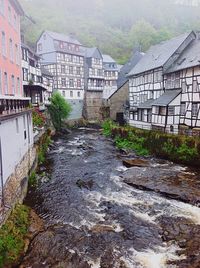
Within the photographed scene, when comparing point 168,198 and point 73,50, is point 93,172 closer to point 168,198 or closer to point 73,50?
point 168,198

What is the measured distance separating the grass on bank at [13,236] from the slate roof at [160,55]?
2307 centimetres

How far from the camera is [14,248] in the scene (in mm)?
9586

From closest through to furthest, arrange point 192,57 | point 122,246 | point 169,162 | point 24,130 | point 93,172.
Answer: point 122,246 → point 24,130 → point 93,172 → point 169,162 → point 192,57

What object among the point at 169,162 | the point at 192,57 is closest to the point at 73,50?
the point at 192,57

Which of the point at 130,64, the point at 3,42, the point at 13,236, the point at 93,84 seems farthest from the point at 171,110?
the point at 93,84

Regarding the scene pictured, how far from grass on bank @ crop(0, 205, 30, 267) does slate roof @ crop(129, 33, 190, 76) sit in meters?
23.1

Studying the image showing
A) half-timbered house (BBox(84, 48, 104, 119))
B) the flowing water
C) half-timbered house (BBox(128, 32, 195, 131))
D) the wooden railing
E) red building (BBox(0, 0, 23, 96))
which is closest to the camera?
Answer: the flowing water

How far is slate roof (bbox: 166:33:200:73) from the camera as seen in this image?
81.7 feet

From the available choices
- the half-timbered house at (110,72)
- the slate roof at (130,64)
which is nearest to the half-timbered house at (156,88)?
the slate roof at (130,64)

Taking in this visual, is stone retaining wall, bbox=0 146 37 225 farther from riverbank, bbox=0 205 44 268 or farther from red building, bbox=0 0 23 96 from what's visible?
red building, bbox=0 0 23 96

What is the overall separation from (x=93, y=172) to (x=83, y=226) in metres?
8.23

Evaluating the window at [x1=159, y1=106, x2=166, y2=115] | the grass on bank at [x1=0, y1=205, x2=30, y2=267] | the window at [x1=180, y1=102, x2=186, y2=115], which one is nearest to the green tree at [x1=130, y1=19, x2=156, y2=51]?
the window at [x1=159, y1=106, x2=166, y2=115]

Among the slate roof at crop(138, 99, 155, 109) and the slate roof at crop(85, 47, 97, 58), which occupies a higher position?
the slate roof at crop(85, 47, 97, 58)

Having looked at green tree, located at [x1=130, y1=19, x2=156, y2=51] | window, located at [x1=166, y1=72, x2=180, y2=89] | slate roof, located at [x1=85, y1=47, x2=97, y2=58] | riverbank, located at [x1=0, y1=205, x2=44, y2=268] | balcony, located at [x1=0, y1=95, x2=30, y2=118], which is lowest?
riverbank, located at [x1=0, y1=205, x2=44, y2=268]
